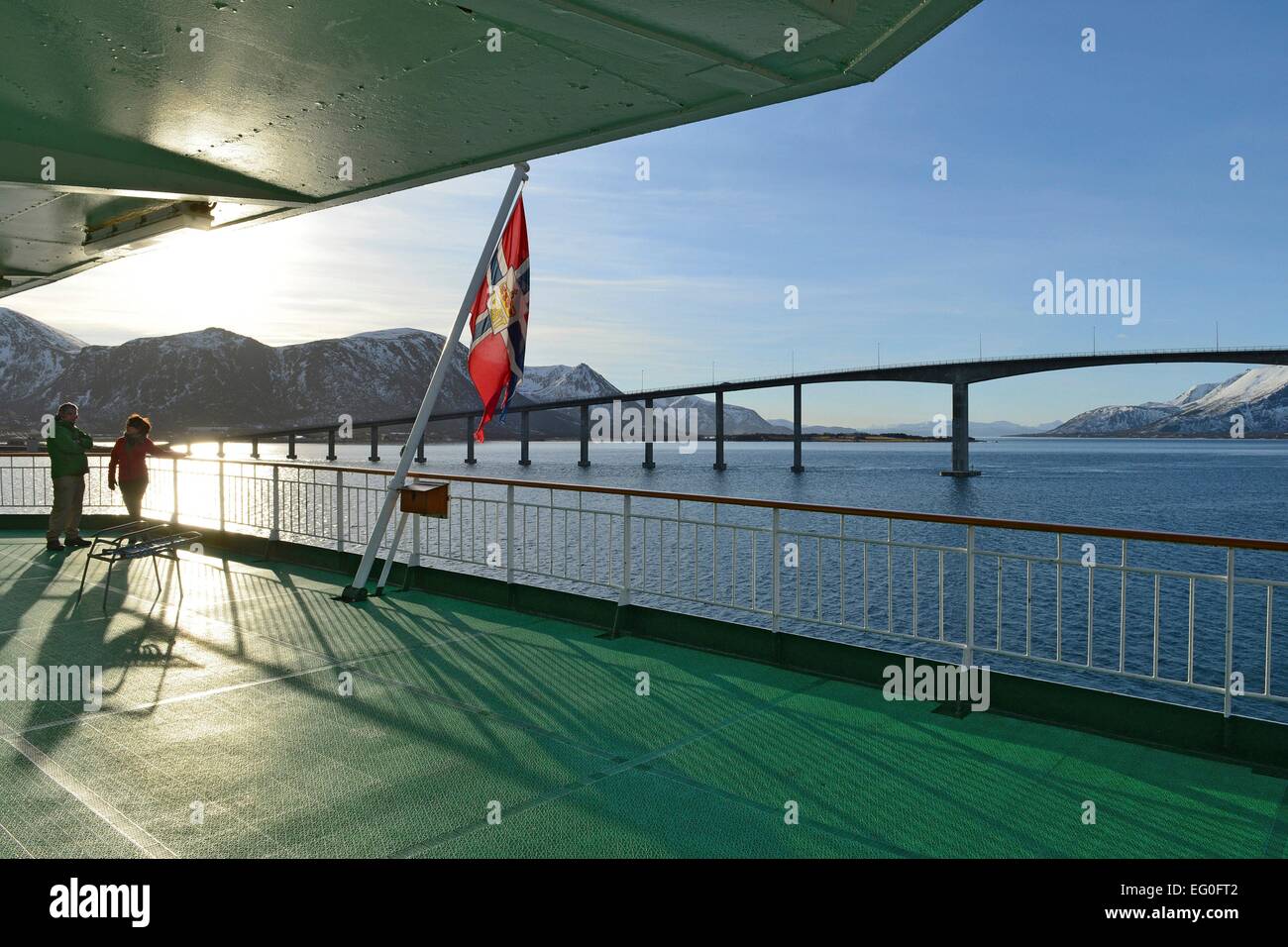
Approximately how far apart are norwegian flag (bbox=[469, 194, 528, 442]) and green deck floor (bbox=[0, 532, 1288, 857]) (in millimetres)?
2515

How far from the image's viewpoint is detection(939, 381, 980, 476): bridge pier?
292ft

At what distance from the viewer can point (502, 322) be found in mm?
8070

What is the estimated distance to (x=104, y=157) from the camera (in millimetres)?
4859

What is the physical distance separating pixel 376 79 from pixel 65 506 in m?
10.5

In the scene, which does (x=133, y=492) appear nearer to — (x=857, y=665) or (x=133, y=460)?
(x=133, y=460)

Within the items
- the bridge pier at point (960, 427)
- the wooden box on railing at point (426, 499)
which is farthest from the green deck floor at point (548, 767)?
the bridge pier at point (960, 427)

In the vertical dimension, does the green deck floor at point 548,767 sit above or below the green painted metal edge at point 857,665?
below

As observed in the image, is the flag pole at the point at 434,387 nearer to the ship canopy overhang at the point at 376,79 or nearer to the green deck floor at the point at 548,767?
the green deck floor at the point at 548,767

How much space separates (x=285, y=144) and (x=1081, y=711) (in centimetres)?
585

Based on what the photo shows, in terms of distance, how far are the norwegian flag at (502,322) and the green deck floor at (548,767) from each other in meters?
2.51

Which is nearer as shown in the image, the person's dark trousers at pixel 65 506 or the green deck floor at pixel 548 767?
the green deck floor at pixel 548 767

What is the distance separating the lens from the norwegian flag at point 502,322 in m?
8.02
